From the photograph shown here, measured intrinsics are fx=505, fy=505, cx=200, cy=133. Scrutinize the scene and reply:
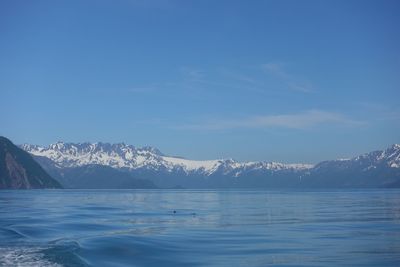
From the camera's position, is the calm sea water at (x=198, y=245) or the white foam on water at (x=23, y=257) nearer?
the white foam on water at (x=23, y=257)

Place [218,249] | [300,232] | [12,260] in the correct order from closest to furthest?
[12,260]
[218,249]
[300,232]

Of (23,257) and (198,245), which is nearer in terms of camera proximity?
(23,257)

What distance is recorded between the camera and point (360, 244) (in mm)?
41188

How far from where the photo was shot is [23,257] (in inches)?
1318

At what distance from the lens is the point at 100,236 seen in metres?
46.2

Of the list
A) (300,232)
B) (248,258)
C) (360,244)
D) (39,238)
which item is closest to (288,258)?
(248,258)

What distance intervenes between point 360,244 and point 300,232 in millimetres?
9946

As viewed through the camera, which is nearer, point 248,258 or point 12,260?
point 12,260

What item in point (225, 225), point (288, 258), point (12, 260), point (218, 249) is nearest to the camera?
point (12, 260)

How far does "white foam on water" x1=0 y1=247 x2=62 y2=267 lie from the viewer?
31.2 metres

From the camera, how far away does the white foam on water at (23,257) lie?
102ft

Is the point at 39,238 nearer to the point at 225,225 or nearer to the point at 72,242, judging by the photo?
the point at 72,242

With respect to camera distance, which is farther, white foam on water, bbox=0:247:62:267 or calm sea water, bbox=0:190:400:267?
calm sea water, bbox=0:190:400:267

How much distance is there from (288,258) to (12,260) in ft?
59.4
